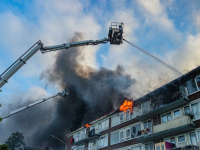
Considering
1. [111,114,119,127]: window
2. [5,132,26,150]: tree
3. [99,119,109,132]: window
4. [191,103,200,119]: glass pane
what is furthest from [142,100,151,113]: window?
[5,132,26,150]: tree

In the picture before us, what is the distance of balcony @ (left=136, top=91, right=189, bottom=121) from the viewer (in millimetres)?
19969

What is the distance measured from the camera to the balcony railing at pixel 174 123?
1839 centimetres

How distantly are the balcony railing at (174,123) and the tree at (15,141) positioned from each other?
66040mm

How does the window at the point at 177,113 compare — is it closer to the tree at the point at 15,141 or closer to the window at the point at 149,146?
the window at the point at 149,146

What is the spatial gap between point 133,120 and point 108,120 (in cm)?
705

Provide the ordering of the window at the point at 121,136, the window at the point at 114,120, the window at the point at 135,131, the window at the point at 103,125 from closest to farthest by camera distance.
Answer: the window at the point at 135,131 < the window at the point at 121,136 < the window at the point at 114,120 < the window at the point at 103,125

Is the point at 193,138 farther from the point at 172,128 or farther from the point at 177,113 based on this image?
the point at 177,113

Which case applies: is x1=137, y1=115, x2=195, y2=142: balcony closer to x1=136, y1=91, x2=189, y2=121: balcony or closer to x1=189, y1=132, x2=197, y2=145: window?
x1=189, y1=132, x2=197, y2=145: window

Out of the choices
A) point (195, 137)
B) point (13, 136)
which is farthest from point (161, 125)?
point (13, 136)

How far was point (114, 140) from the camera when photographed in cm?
2880

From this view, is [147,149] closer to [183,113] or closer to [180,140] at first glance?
[180,140]

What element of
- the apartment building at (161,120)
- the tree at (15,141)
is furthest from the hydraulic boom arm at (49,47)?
the tree at (15,141)

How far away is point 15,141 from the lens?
237 feet

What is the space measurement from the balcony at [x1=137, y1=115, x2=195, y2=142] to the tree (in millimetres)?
64311
